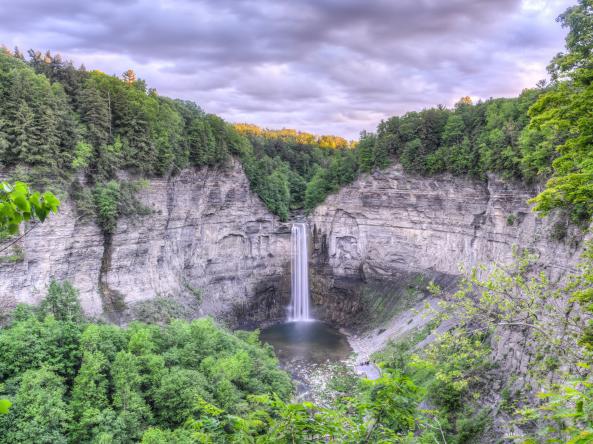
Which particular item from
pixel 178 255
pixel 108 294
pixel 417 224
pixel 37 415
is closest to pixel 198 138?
pixel 178 255

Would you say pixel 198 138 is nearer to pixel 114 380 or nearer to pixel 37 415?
pixel 114 380

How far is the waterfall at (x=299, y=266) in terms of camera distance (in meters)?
54.8

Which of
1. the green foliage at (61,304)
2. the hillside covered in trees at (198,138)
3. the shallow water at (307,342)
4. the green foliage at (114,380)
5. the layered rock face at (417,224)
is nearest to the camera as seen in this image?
the green foliage at (114,380)

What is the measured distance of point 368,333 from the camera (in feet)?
148

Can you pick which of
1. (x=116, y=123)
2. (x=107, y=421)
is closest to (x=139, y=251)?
(x=116, y=123)

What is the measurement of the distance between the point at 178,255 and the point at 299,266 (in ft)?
59.6

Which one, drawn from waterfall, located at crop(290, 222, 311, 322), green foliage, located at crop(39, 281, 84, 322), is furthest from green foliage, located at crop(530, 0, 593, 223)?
waterfall, located at crop(290, 222, 311, 322)

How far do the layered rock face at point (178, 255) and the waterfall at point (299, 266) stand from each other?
1031mm

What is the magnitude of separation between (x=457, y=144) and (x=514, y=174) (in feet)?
31.5

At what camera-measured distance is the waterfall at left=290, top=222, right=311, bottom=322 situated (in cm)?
5481

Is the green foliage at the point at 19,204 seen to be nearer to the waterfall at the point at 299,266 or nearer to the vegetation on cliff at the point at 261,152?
the vegetation on cliff at the point at 261,152

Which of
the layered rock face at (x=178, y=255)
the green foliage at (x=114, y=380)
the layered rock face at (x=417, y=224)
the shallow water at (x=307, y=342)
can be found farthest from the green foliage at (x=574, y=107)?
the shallow water at (x=307, y=342)

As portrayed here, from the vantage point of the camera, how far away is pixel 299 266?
182 feet

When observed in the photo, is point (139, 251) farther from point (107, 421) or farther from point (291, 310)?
point (291, 310)
